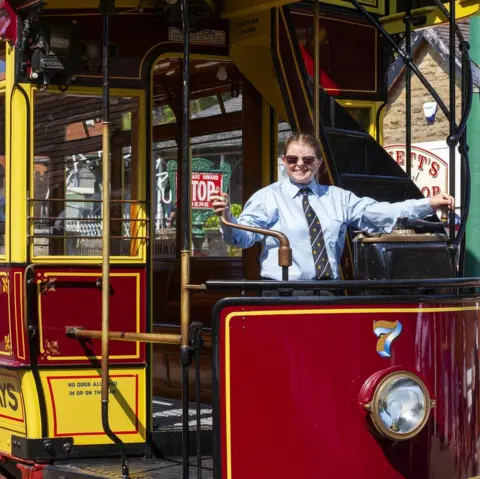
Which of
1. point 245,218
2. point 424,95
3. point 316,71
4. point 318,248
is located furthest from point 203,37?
point 424,95

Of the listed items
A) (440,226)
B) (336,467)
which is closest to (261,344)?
(336,467)

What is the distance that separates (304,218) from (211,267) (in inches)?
89.6

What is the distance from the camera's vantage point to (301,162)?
178 inches

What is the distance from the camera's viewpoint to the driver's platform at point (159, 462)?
493cm

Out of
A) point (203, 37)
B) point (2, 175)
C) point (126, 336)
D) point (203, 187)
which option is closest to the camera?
point (126, 336)

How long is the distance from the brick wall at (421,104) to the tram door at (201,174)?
38.6ft

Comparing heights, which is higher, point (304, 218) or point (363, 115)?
point (363, 115)

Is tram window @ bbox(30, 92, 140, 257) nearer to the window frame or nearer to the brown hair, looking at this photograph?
the window frame

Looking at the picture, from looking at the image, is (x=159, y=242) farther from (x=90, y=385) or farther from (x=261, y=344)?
(x=261, y=344)

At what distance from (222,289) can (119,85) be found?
1853 millimetres

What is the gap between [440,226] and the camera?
4914 millimetres

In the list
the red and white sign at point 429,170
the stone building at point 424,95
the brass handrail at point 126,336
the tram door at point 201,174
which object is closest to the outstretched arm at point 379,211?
the brass handrail at point 126,336

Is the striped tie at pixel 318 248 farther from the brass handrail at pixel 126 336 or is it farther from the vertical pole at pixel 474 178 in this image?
→ the vertical pole at pixel 474 178

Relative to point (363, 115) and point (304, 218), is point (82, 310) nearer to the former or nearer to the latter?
point (304, 218)
